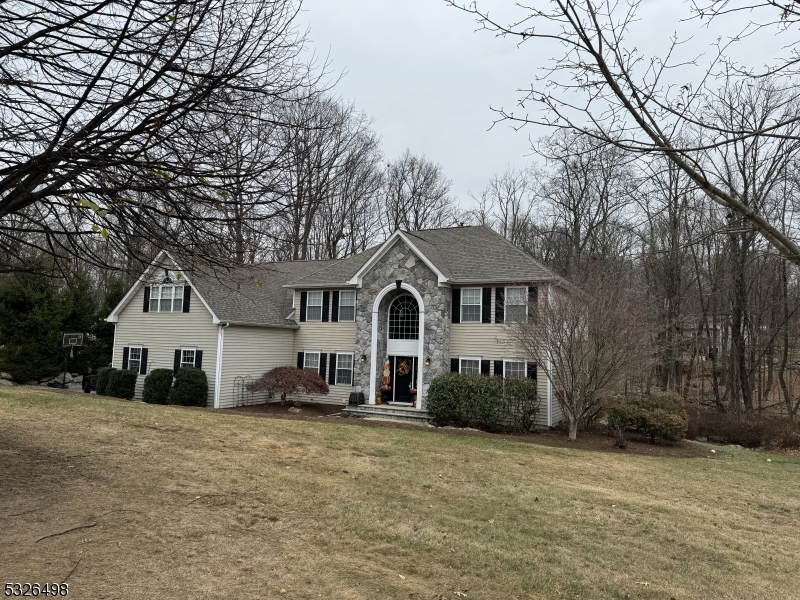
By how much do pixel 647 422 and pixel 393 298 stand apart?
921 cm

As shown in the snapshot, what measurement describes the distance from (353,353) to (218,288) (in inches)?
234

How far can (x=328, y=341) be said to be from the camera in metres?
20.7

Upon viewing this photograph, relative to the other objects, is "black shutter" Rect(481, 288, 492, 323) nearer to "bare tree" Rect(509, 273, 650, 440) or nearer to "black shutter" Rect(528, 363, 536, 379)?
"black shutter" Rect(528, 363, 536, 379)

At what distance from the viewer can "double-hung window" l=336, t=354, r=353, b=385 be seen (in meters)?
20.1

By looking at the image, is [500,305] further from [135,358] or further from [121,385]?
[135,358]

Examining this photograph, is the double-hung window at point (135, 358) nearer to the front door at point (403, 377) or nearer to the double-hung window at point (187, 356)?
the double-hung window at point (187, 356)

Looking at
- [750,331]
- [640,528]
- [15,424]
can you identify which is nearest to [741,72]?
[640,528]

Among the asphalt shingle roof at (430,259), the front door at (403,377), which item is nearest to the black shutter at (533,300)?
the asphalt shingle roof at (430,259)

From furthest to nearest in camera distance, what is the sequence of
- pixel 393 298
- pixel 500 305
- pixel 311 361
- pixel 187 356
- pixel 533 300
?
pixel 311 361
pixel 187 356
pixel 393 298
pixel 500 305
pixel 533 300

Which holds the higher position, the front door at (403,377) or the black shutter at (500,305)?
the black shutter at (500,305)

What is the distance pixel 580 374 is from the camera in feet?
→ 48.5

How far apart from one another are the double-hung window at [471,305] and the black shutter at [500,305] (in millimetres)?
598

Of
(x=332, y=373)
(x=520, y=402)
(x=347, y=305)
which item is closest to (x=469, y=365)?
(x=520, y=402)

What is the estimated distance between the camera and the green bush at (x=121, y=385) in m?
19.7
